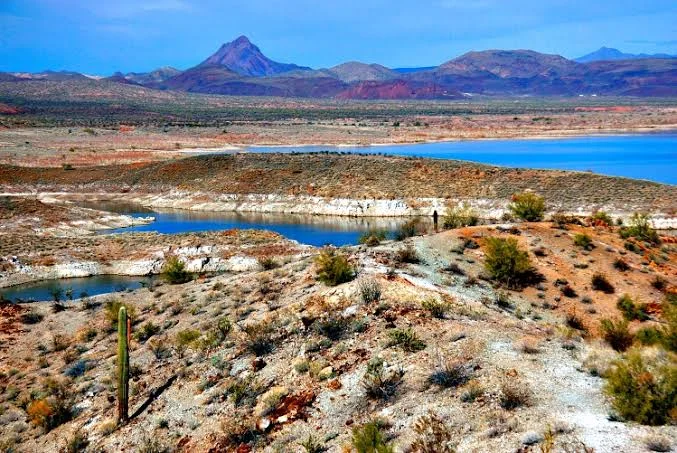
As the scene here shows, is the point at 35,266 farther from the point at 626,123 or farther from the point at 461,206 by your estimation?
the point at 626,123

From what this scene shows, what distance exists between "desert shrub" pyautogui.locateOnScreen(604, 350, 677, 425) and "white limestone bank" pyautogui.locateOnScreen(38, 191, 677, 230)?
38.2 m

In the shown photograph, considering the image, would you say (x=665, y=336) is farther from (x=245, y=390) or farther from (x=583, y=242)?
(x=583, y=242)

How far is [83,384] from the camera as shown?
54.4ft

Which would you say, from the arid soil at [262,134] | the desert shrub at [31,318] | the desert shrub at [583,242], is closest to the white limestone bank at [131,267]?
the desert shrub at [31,318]

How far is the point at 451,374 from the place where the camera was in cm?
1165

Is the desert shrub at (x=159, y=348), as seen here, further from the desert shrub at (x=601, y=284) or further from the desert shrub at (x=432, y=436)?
the desert shrub at (x=601, y=284)

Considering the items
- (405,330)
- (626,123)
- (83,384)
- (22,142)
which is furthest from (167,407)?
(626,123)

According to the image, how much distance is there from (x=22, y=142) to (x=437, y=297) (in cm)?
9147

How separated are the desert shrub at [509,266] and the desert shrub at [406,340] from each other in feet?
23.9

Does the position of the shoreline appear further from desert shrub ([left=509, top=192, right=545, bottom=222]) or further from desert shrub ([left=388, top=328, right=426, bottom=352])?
desert shrub ([left=388, top=328, right=426, bottom=352])

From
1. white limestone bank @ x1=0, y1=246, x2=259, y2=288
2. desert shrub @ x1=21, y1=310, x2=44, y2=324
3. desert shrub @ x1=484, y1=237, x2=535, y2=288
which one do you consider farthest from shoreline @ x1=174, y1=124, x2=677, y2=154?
desert shrub @ x1=484, y1=237, x2=535, y2=288

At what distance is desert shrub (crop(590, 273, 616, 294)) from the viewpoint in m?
20.2

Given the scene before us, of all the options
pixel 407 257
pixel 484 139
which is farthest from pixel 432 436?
pixel 484 139

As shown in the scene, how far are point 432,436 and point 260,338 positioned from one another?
6.99 metres
